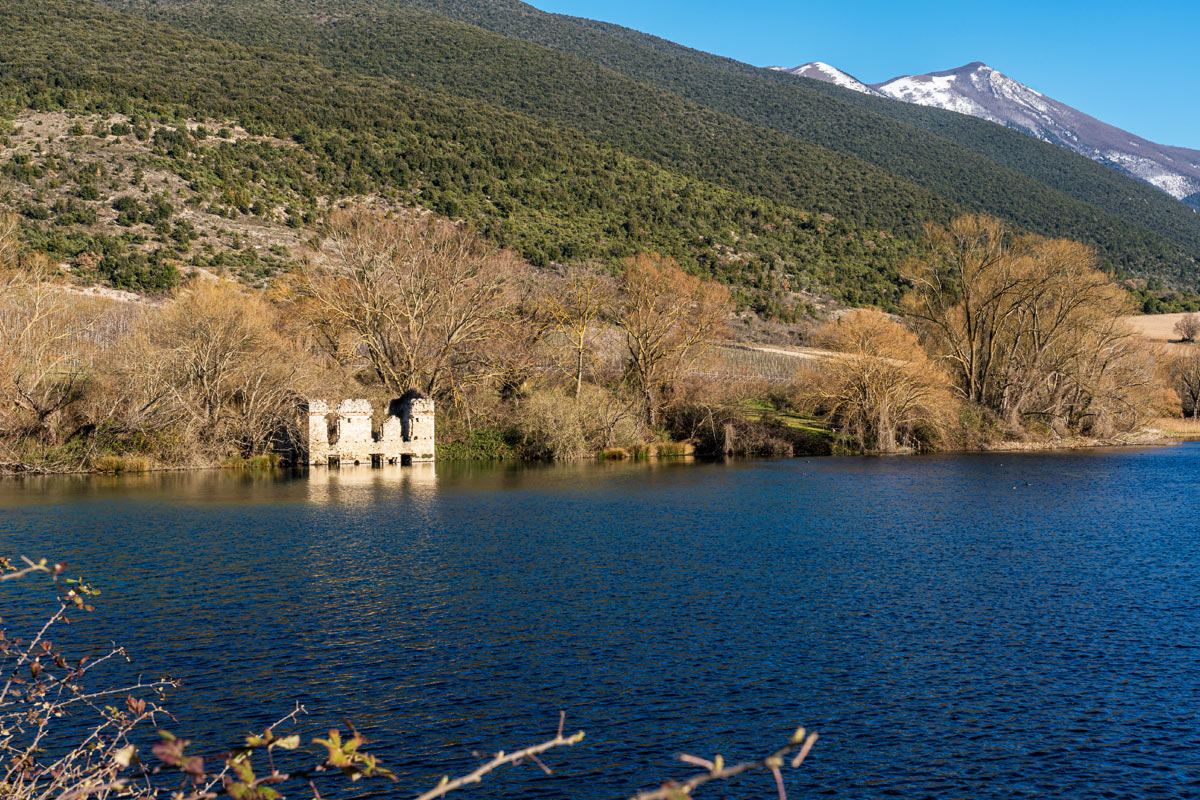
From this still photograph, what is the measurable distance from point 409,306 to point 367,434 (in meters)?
7.16

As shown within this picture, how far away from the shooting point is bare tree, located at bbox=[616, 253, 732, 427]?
162ft

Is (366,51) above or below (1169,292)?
above

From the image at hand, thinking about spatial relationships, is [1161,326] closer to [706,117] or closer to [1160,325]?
[1160,325]

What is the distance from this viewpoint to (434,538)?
2505cm

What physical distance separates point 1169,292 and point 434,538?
316 feet

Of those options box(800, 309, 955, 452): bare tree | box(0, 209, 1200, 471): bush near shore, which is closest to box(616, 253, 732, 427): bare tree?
box(0, 209, 1200, 471): bush near shore

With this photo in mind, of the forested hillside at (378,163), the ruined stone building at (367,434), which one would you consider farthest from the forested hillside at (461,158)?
the ruined stone building at (367,434)

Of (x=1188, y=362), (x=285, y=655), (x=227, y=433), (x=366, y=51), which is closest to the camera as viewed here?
(x=285, y=655)

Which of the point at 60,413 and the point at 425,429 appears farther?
the point at 425,429

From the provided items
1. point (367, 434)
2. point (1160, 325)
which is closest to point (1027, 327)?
point (367, 434)

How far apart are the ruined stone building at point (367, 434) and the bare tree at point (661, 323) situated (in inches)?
429

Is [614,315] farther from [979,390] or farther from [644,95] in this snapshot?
[644,95]

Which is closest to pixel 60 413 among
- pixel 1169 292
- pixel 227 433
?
pixel 227 433

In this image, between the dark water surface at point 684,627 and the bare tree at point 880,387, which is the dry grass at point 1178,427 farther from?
the dark water surface at point 684,627
